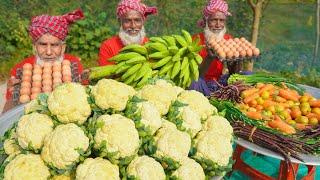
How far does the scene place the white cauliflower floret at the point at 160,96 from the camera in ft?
6.98

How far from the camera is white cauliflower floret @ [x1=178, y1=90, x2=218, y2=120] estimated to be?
2283mm

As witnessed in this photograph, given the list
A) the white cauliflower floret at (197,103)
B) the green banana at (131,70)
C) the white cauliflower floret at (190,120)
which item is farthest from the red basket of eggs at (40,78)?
the white cauliflower floret at (190,120)

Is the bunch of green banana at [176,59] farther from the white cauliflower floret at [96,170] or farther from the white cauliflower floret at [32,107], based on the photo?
the white cauliflower floret at [96,170]

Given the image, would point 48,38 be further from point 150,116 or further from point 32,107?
point 150,116

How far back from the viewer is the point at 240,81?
390 cm

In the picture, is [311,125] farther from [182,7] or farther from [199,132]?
[182,7]

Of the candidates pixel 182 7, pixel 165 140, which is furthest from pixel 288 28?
pixel 165 140

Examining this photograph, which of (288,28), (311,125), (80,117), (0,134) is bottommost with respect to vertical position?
(288,28)

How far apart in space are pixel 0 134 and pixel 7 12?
7029 millimetres

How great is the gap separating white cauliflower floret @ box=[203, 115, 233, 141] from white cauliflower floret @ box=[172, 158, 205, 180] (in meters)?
0.28

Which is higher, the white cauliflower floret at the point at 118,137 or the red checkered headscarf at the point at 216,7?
the red checkered headscarf at the point at 216,7

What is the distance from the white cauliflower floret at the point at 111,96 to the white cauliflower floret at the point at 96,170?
11.0 inches

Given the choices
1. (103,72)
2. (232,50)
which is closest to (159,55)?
(103,72)

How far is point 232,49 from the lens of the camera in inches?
148
